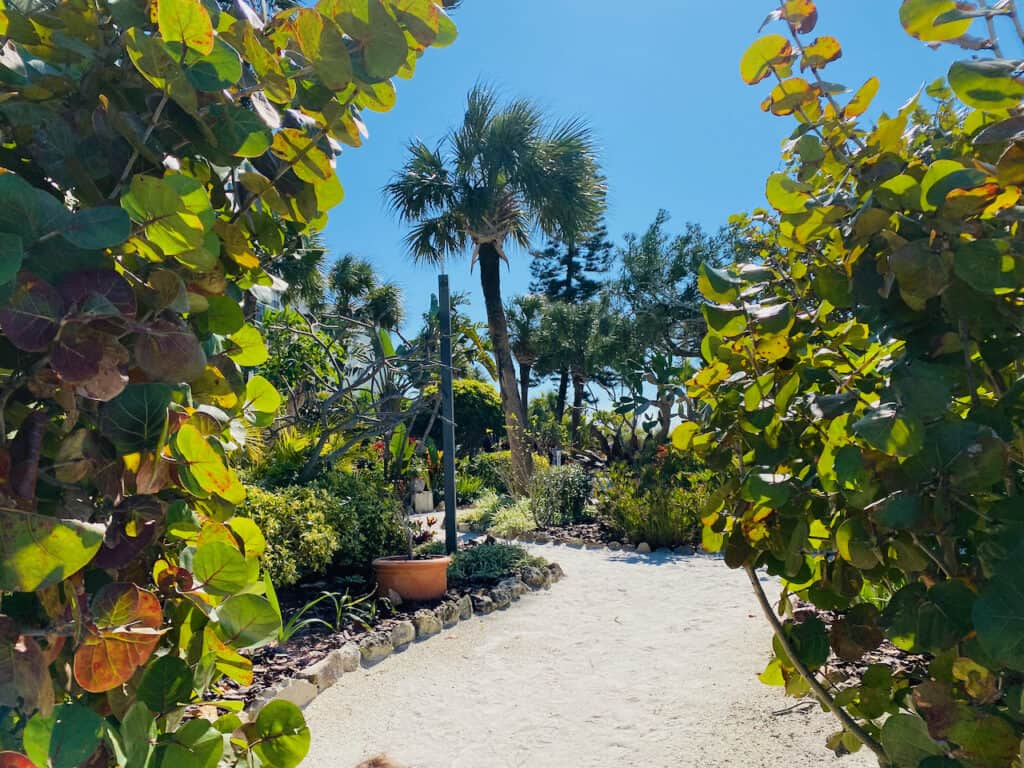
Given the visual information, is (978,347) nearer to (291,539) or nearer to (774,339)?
(774,339)

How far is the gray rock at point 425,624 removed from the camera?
189 inches

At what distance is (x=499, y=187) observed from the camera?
1364 cm

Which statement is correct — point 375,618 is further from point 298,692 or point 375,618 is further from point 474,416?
point 474,416

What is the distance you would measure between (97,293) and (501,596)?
5512 millimetres

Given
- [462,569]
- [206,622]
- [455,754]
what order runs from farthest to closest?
1. [462,569]
2. [455,754]
3. [206,622]

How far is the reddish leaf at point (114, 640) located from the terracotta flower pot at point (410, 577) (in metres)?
4.78

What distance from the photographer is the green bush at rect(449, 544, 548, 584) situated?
6.21 m

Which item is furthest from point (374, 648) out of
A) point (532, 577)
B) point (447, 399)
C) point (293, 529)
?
point (447, 399)

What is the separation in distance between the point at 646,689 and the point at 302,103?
3.72m

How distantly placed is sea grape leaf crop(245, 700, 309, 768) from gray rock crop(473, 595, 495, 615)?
Answer: 4.97m

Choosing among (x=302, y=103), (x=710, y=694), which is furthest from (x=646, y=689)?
(x=302, y=103)

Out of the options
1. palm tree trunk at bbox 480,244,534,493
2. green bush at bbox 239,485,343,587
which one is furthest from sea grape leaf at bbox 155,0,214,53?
palm tree trunk at bbox 480,244,534,493

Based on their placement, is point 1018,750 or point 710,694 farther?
point 710,694

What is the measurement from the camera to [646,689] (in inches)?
146
